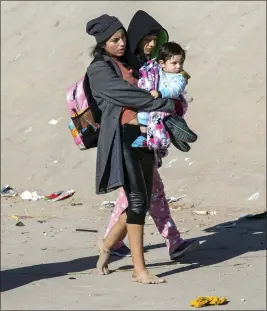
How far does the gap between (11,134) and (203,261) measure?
6204 millimetres

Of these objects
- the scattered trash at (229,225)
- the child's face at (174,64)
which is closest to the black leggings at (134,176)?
the child's face at (174,64)

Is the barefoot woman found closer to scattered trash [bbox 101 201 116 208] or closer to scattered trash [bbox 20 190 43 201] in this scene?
scattered trash [bbox 101 201 116 208]

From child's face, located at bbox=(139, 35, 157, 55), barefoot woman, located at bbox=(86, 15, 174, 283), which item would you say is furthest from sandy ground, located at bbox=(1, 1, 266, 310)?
child's face, located at bbox=(139, 35, 157, 55)

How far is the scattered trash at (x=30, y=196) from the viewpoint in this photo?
32.8 ft

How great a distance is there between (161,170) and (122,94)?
438 cm

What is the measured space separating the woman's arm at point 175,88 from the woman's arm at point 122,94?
5 centimetres

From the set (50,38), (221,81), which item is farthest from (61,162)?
(50,38)

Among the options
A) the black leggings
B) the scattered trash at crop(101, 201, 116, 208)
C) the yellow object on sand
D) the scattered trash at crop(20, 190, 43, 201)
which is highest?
the black leggings

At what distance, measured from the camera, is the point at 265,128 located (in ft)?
33.7

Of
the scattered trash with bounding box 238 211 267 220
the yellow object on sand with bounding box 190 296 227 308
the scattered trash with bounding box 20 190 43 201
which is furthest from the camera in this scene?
the scattered trash with bounding box 20 190 43 201

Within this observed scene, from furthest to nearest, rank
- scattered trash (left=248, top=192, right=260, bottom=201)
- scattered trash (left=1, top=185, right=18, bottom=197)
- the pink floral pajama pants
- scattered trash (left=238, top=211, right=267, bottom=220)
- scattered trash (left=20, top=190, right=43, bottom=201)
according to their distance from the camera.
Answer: scattered trash (left=1, top=185, right=18, bottom=197), scattered trash (left=20, top=190, right=43, bottom=201), scattered trash (left=248, top=192, right=260, bottom=201), scattered trash (left=238, top=211, right=267, bottom=220), the pink floral pajama pants

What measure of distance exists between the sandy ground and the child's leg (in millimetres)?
914

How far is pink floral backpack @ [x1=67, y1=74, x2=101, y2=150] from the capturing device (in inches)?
233

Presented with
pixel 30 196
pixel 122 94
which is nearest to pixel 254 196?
pixel 30 196
